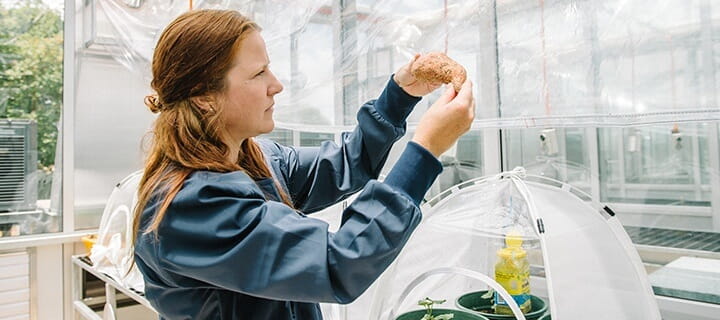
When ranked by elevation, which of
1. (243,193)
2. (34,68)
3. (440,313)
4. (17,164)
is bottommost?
(440,313)

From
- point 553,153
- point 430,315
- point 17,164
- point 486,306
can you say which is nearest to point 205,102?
point 430,315

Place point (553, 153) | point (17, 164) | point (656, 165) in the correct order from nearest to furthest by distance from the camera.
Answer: point (656, 165)
point (553, 153)
point (17, 164)

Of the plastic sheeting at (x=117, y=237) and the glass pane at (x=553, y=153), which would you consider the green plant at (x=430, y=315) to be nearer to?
the glass pane at (x=553, y=153)

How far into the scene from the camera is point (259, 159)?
0.90 meters

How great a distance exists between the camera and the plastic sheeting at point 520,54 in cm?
82

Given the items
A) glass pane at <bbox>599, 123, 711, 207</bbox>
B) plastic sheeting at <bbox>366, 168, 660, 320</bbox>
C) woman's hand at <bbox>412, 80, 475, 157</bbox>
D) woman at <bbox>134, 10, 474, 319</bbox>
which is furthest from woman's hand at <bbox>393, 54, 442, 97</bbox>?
glass pane at <bbox>599, 123, 711, 207</bbox>

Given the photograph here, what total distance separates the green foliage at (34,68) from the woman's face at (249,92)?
91.5 inches

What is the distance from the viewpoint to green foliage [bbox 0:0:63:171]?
256 cm

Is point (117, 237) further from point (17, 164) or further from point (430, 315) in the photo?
point (430, 315)

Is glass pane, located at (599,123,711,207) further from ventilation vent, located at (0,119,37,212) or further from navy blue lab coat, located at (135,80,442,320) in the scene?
ventilation vent, located at (0,119,37,212)

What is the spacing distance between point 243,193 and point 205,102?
167 millimetres

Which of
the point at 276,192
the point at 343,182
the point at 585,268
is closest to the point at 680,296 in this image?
the point at 585,268

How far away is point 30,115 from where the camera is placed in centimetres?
261

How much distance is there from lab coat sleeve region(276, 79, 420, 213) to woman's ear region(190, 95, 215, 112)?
26 centimetres
